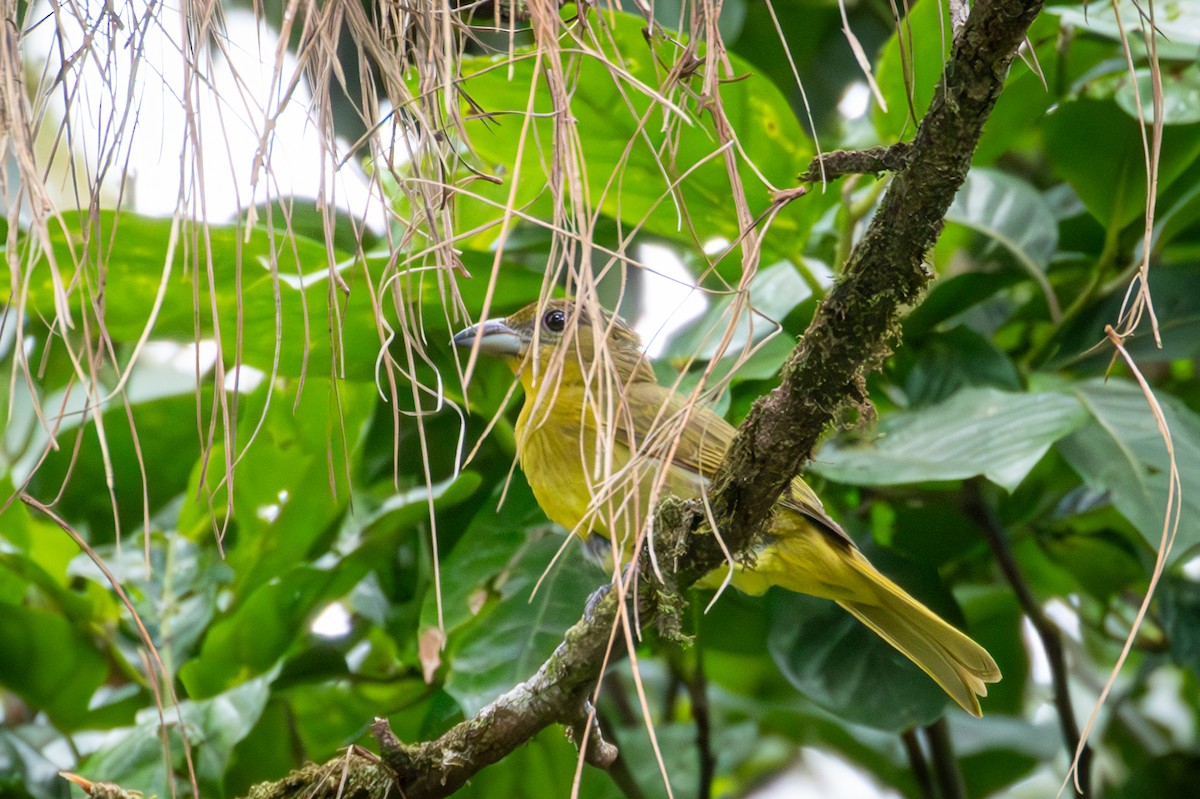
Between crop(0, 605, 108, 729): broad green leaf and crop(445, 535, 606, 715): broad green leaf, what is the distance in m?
0.92

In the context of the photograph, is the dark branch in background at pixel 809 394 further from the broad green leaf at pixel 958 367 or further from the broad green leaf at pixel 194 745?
the broad green leaf at pixel 958 367

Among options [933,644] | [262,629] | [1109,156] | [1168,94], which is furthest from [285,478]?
[1168,94]

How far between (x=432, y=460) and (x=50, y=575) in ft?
2.87

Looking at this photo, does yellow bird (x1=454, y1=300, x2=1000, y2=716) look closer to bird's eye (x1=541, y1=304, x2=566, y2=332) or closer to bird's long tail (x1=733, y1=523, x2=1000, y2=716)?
bird's long tail (x1=733, y1=523, x2=1000, y2=716)

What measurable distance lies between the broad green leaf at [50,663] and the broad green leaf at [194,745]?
362 mm

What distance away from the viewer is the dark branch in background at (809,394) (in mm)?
1225

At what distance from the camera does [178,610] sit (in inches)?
108

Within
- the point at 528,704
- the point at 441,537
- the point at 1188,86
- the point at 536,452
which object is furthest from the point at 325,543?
the point at 1188,86

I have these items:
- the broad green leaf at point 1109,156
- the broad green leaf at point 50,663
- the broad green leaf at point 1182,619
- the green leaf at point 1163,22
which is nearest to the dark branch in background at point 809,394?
the broad green leaf at point 50,663

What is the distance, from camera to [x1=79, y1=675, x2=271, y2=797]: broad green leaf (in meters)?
2.26

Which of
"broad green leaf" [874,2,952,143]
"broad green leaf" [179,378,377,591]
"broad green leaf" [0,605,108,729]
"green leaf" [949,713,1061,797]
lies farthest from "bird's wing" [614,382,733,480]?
"green leaf" [949,713,1061,797]

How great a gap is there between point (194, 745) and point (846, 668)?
53.7 inches

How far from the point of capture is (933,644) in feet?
8.05

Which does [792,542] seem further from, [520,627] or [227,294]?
[227,294]
